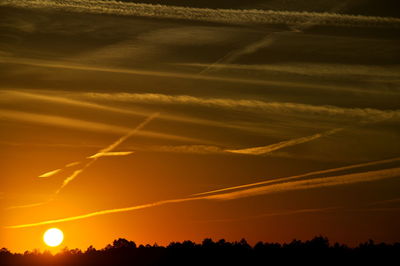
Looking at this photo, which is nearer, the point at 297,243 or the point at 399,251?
the point at 399,251

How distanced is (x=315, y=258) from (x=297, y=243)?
6920mm

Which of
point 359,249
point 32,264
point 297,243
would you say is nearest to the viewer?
point 359,249

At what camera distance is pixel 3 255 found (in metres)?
128

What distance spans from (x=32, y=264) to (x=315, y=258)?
3651 centimetres

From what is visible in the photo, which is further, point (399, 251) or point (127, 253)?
point (127, 253)

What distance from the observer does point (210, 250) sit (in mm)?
114312

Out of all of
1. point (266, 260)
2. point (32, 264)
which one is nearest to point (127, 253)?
point (32, 264)

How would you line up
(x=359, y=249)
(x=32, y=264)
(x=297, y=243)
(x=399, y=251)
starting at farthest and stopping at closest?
1. (x=32, y=264)
2. (x=297, y=243)
3. (x=359, y=249)
4. (x=399, y=251)

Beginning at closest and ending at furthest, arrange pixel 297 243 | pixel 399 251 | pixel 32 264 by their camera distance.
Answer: pixel 399 251
pixel 297 243
pixel 32 264

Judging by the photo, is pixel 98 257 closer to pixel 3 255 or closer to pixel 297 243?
pixel 3 255

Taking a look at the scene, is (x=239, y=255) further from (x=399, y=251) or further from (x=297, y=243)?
(x=399, y=251)

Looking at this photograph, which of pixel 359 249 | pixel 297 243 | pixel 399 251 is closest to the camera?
pixel 399 251

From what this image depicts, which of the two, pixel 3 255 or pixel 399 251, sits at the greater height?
pixel 3 255

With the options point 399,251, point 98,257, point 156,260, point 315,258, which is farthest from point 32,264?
point 399,251
